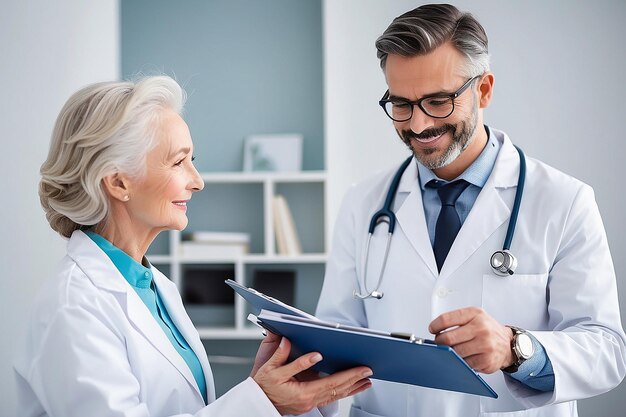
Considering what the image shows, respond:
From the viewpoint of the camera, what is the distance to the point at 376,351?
1120mm

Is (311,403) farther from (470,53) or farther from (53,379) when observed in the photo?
(470,53)

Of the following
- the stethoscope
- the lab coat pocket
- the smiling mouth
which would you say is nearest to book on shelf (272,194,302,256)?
the stethoscope

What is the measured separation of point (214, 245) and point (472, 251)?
2.16m

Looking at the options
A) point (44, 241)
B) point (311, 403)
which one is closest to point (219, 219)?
point (44, 241)

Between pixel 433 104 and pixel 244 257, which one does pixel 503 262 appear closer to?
pixel 433 104

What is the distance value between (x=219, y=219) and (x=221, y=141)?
1.39ft

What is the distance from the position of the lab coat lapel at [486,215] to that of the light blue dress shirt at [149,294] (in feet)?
1.89

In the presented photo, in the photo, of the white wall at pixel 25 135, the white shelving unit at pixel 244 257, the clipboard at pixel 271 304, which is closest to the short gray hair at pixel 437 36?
the clipboard at pixel 271 304

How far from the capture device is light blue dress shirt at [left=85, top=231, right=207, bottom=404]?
4.49 ft

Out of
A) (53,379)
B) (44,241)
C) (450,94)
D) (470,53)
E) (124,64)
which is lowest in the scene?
(53,379)

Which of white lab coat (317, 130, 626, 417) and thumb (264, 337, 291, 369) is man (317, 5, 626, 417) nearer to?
white lab coat (317, 130, 626, 417)

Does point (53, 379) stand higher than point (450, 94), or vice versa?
point (450, 94)

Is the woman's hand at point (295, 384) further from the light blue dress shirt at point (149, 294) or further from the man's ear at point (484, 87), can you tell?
the man's ear at point (484, 87)

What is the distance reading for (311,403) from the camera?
1229 millimetres
